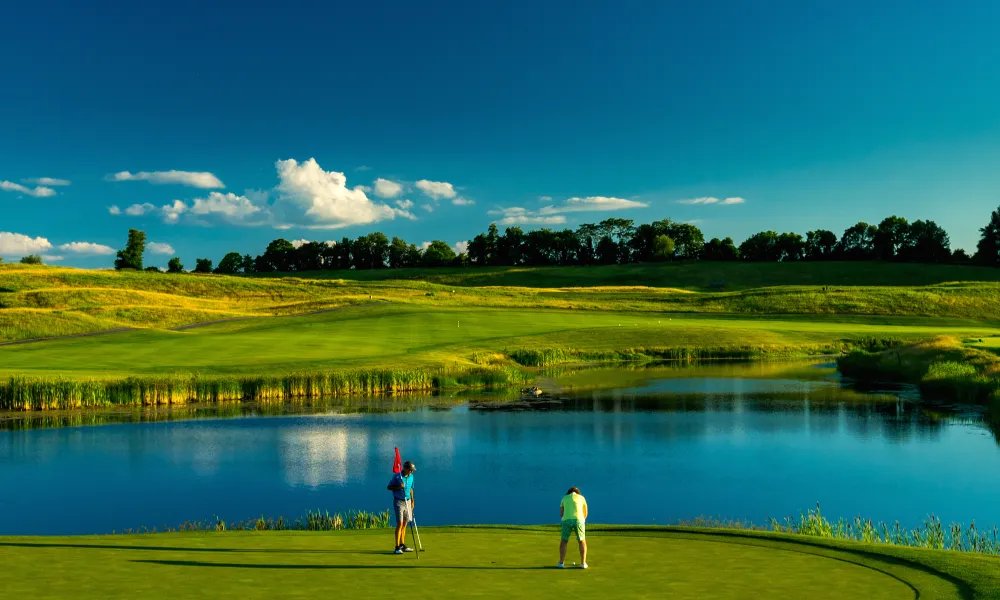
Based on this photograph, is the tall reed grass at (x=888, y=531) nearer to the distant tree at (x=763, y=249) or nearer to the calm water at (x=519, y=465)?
the calm water at (x=519, y=465)

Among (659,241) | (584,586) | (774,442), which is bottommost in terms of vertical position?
(774,442)

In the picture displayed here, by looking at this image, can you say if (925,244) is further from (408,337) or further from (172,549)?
(172,549)

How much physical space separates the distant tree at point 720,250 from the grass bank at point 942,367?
128044 mm

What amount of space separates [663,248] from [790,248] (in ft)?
93.1

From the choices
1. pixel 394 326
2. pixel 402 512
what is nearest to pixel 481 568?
pixel 402 512

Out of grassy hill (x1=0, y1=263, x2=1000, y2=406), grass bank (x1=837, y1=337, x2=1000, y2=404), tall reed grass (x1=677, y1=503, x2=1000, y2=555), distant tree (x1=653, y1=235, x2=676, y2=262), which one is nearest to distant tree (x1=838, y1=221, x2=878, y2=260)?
distant tree (x1=653, y1=235, x2=676, y2=262)

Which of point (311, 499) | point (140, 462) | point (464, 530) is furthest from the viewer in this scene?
point (140, 462)

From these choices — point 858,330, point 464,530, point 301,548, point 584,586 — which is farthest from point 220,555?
point 858,330

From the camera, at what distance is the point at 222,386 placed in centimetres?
4528

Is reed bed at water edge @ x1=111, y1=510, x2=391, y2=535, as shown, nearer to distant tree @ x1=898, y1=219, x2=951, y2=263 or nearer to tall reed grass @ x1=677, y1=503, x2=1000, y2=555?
tall reed grass @ x1=677, y1=503, x2=1000, y2=555

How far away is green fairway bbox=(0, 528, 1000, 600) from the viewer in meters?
11.9

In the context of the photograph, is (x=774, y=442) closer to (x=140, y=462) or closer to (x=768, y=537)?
(x=768, y=537)

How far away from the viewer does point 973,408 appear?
42.5m

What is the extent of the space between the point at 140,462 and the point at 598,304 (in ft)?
257
